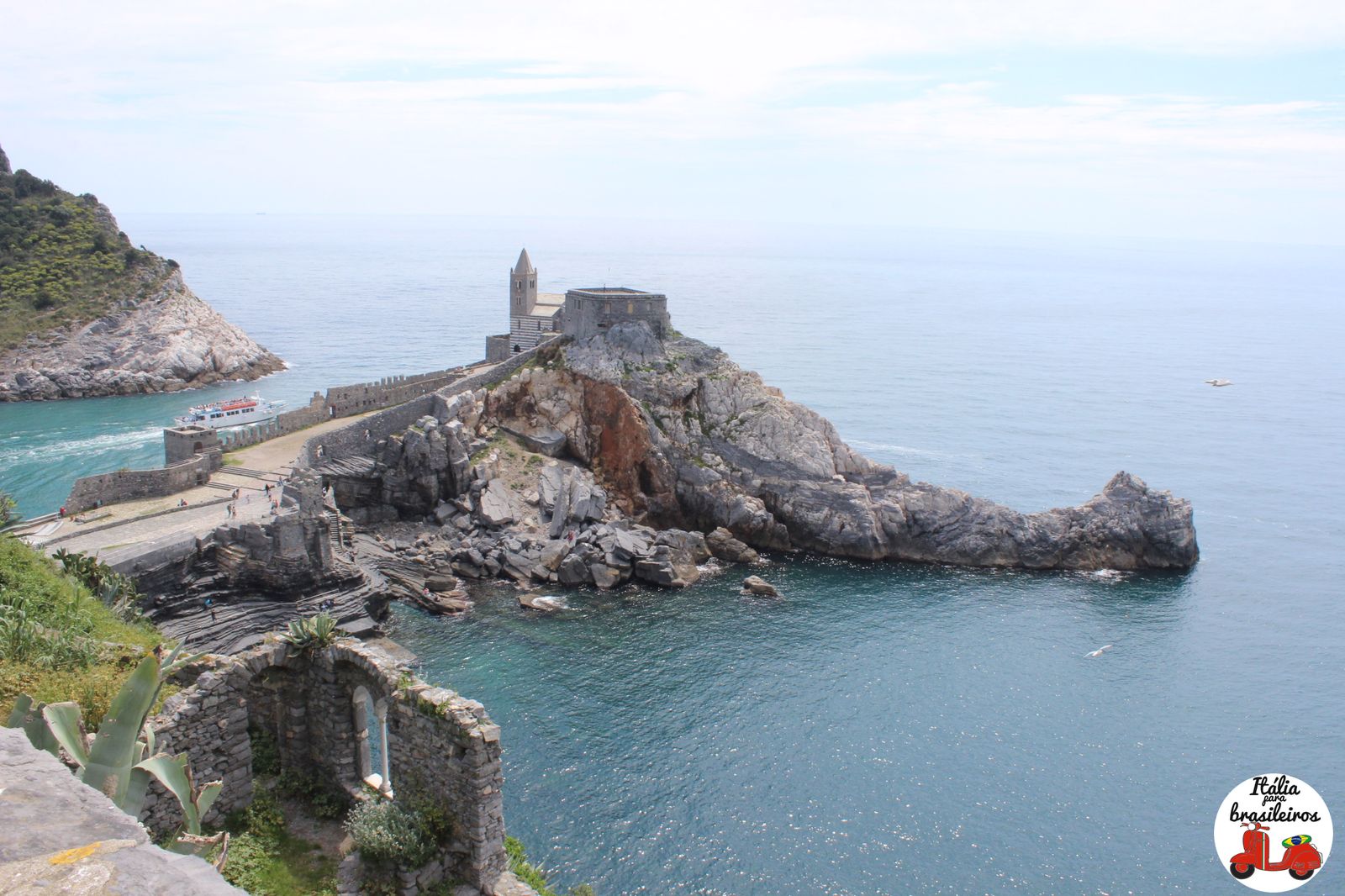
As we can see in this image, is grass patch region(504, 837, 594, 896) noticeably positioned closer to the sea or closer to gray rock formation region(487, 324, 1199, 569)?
the sea

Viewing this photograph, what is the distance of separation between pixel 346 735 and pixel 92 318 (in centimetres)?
9112

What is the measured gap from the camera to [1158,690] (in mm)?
41500

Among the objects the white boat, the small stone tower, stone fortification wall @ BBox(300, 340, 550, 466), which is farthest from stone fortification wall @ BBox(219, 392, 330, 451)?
Result: the small stone tower

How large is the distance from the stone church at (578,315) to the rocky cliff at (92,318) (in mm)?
42155

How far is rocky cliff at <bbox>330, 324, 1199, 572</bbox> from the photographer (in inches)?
2164

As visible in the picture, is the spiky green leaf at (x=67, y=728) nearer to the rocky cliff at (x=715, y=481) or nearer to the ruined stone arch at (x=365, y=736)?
the ruined stone arch at (x=365, y=736)

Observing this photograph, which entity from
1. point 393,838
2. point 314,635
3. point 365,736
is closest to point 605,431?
point 365,736

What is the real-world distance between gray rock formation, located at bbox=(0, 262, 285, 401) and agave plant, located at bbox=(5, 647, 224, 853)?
295 ft

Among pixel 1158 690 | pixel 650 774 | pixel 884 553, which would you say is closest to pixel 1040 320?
pixel 884 553

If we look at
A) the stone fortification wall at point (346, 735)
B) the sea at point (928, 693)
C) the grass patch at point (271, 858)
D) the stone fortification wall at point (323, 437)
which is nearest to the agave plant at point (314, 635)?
the stone fortification wall at point (346, 735)

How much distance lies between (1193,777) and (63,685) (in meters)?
35.4

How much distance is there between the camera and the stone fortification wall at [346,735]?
1739cm

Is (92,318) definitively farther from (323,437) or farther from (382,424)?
(323,437)

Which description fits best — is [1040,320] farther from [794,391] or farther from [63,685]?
[63,685]
